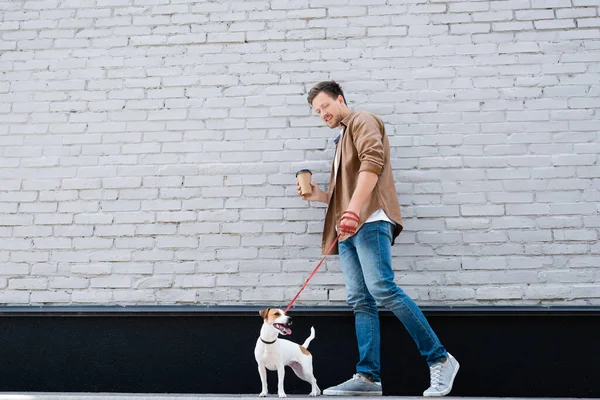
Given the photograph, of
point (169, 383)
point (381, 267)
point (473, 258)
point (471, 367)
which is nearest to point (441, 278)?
point (473, 258)

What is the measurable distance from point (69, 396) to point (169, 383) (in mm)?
677

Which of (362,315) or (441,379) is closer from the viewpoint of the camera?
(441,379)

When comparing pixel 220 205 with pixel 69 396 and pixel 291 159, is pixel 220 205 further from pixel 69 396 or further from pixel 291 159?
pixel 69 396

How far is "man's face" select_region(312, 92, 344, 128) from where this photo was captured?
8.04 ft

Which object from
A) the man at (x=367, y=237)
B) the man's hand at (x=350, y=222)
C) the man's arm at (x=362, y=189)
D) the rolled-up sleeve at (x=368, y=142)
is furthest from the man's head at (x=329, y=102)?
the man's hand at (x=350, y=222)

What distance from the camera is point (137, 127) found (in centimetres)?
301

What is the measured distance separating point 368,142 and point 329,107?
0.96 feet

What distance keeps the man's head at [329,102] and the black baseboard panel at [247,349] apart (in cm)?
94

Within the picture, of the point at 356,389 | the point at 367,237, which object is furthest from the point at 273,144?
the point at 356,389

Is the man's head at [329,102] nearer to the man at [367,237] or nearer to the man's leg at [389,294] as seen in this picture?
the man at [367,237]

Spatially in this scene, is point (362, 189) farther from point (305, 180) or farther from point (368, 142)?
point (305, 180)

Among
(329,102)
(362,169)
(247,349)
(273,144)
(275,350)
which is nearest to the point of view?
(275,350)

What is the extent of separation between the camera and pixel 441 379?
2131mm

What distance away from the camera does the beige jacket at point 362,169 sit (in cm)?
226
